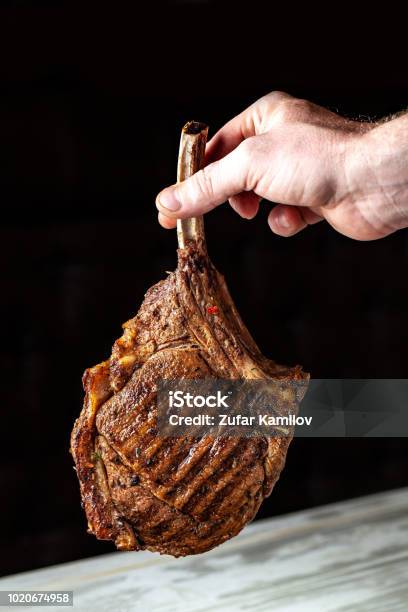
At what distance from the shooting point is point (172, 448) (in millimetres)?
1284

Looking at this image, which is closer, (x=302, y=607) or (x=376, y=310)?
(x=302, y=607)

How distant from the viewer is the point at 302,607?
1.84m

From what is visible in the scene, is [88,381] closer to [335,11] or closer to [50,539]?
[50,539]

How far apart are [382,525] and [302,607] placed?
0.56 metres

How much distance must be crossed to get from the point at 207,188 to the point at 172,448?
39 cm

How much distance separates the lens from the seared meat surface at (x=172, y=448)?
1.28 m

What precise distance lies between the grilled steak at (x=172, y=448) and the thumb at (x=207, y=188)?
8cm

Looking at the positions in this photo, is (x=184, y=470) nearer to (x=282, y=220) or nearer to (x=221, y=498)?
(x=221, y=498)

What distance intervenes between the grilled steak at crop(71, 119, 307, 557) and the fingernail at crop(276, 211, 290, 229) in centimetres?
42

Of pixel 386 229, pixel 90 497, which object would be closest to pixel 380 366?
pixel 386 229

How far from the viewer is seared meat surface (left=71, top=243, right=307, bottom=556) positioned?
4.21ft

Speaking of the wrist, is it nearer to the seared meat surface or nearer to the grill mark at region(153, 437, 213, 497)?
the seared meat surface

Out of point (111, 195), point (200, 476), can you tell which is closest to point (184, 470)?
point (200, 476)

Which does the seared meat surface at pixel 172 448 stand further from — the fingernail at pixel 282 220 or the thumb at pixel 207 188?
the fingernail at pixel 282 220
